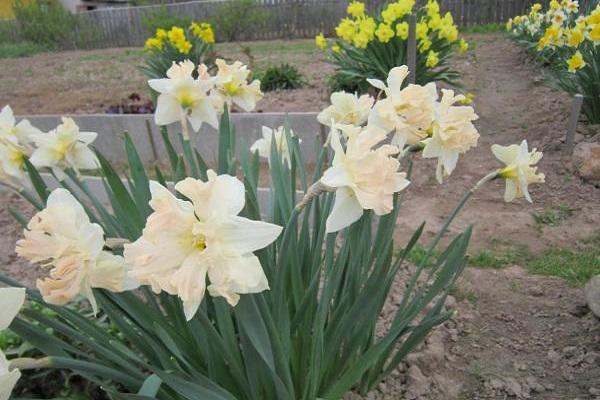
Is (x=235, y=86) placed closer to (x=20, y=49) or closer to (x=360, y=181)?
(x=360, y=181)

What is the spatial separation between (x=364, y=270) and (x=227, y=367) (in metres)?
0.47

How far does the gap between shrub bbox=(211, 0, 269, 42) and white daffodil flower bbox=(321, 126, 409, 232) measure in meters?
13.1

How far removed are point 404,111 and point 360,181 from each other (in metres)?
0.36

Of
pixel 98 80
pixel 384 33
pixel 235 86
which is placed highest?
pixel 384 33

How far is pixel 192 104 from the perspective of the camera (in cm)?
138

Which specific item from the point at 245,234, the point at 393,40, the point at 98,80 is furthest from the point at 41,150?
the point at 98,80

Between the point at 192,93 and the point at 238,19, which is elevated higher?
the point at 238,19

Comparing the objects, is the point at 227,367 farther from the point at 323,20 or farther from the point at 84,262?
the point at 323,20

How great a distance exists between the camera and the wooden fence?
1273cm

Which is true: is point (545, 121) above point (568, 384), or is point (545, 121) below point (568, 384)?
above

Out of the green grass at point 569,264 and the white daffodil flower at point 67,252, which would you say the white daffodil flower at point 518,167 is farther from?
the green grass at point 569,264

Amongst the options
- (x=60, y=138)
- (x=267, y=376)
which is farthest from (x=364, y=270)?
(x=60, y=138)

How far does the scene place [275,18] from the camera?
13.3 m

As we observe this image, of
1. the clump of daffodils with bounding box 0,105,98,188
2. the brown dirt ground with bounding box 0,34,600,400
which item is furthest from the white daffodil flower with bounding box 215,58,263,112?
the brown dirt ground with bounding box 0,34,600,400
